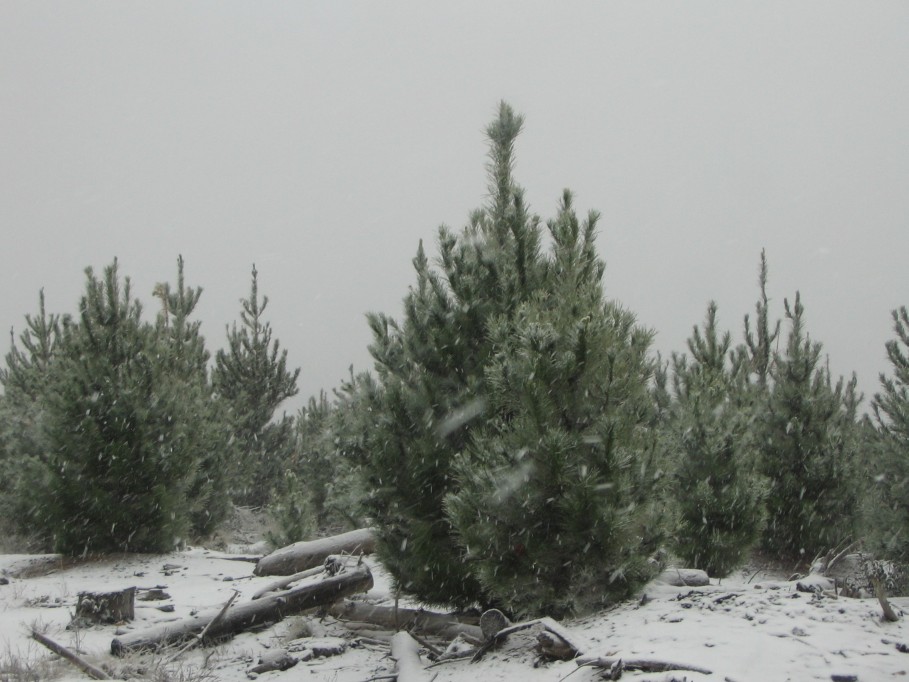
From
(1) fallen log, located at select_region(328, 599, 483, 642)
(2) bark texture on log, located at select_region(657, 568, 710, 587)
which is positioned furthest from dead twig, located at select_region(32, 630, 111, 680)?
(2) bark texture on log, located at select_region(657, 568, 710, 587)

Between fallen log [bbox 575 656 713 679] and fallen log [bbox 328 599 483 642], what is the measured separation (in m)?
1.92

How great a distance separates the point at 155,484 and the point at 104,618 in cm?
449

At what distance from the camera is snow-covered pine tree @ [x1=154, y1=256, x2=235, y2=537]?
12242 millimetres

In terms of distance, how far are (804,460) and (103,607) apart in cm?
1052

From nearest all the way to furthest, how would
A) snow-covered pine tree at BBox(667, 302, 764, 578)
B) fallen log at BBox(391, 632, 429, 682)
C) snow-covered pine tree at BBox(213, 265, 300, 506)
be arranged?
fallen log at BBox(391, 632, 429, 682)
snow-covered pine tree at BBox(667, 302, 764, 578)
snow-covered pine tree at BBox(213, 265, 300, 506)

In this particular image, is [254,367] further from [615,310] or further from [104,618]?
[615,310]

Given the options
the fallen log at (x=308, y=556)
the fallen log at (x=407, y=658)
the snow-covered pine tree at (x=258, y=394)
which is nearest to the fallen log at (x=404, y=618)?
the fallen log at (x=407, y=658)

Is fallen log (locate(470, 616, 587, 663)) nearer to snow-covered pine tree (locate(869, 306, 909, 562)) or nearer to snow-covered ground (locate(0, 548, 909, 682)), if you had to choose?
snow-covered ground (locate(0, 548, 909, 682))

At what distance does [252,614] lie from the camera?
6.99 m

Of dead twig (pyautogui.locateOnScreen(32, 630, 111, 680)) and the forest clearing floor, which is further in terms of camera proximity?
→ dead twig (pyautogui.locateOnScreen(32, 630, 111, 680))

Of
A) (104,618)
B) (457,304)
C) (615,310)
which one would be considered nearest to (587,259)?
(615,310)

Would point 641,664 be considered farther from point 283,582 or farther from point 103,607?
point 103,607

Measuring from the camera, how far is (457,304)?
704 cm

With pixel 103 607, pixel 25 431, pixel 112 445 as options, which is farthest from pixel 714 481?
pixel 25 431
